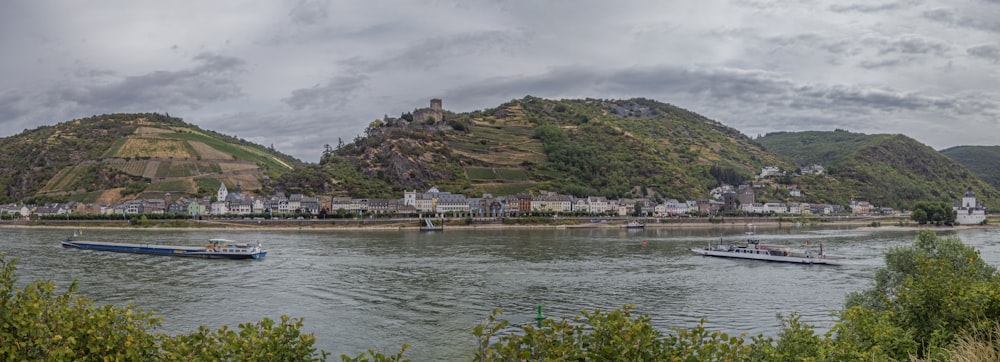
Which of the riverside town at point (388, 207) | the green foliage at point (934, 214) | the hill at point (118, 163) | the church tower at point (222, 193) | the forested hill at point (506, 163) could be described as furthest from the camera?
the forested hill at point (506, 163)

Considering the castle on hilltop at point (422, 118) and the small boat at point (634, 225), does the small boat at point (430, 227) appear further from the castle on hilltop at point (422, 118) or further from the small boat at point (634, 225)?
the castle on hilltop at point (422, 118)

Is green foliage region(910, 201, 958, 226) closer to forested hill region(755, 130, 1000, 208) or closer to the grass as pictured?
forested hill region(755, 130, 1000, 208)

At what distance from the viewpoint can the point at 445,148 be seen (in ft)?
485

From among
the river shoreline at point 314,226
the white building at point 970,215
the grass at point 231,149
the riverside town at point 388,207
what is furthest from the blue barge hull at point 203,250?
the white building at point 970,215

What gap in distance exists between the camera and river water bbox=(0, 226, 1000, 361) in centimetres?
2639

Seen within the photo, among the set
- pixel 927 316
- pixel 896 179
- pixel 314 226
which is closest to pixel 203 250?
pixel 314 226

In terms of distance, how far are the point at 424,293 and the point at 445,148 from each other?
4511 inches

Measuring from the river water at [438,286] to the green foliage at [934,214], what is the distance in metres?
51.1

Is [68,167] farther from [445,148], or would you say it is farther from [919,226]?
[919,226]

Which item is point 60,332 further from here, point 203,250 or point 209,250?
point 203,250

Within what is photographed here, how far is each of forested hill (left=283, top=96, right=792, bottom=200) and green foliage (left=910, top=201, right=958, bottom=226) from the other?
150 ft

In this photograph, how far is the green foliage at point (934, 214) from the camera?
340ft

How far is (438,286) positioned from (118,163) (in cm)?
12773

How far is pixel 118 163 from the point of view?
5438 inches
